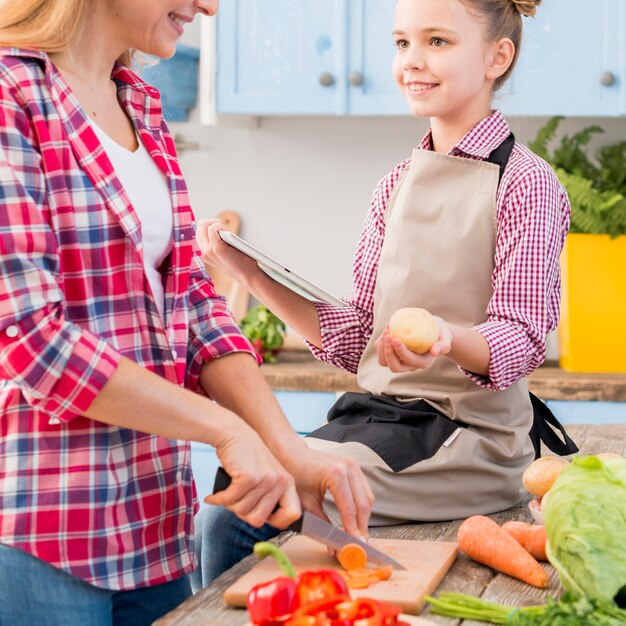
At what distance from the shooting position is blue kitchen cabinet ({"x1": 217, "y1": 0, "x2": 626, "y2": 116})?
322 cm

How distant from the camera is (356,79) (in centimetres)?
335

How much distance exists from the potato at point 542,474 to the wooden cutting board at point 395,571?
7.7 inches

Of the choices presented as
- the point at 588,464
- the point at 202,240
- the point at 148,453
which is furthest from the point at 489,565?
the point at 202,240

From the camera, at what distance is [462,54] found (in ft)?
5.47

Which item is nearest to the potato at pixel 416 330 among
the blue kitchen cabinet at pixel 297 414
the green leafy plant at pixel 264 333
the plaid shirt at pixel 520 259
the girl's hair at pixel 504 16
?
the plaid shirt at pixel 520 259

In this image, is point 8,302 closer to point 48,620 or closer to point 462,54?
point 48,620

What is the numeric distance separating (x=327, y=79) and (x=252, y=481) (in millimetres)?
2428

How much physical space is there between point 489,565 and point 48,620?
20.6 inches

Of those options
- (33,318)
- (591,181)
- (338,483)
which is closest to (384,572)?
(338,483)

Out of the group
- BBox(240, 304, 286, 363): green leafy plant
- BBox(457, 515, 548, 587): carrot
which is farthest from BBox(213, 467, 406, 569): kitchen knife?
BBox(240, 304, 286, 363): green leafy plant

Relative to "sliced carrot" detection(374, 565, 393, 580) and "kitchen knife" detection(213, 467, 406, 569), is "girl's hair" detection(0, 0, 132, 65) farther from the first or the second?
"sliced carrot" detection(374, 565, 393, 580)

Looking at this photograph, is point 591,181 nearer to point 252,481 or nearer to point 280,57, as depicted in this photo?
point 280,57

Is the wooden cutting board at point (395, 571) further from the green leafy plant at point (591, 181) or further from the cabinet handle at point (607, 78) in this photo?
the cabinet handle at point (607, 78)

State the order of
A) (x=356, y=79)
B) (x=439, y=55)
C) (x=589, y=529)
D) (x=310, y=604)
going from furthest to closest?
(x=356, y=79) < (x=439, y=55) < (x=589, y=529) < (x=310, y=604)
